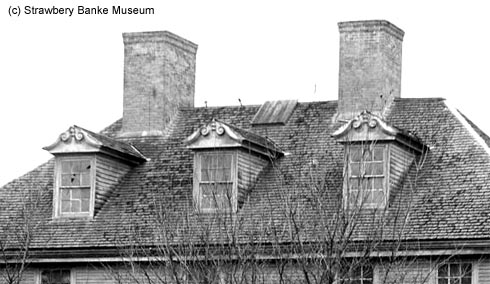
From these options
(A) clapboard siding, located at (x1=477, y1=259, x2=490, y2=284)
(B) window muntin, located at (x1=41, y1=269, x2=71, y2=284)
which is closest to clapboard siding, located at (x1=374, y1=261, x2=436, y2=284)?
(A) clapboard siding, located at (x1=477, y1=259, x2=490, y2=284)

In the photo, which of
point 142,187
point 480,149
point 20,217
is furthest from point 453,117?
point 20,217

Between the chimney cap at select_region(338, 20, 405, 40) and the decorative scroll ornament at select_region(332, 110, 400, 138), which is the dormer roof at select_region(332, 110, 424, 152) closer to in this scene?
the decorative scroll ornament at select_region(332, 110, 400, 138)

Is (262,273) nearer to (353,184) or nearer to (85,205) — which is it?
(353,184)

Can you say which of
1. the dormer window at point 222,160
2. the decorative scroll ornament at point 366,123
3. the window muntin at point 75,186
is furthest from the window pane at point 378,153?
the window muntin at point 75,186

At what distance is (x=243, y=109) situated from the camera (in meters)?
43.5

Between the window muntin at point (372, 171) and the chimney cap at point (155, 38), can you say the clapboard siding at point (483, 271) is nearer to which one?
the window muntin at point (372, 171)

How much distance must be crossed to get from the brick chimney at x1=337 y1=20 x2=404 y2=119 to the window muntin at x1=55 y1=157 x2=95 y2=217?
20.1 ft

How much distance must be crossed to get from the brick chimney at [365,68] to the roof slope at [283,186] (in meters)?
0.50

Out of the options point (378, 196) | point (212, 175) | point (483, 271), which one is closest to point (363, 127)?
point (378, 196)

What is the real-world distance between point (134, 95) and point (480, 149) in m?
9.72

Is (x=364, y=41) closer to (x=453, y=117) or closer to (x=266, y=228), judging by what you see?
(x=453, y=117)

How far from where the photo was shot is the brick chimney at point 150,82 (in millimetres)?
43781

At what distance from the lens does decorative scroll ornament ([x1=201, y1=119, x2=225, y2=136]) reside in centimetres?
3944

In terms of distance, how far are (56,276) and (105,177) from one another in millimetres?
2624
